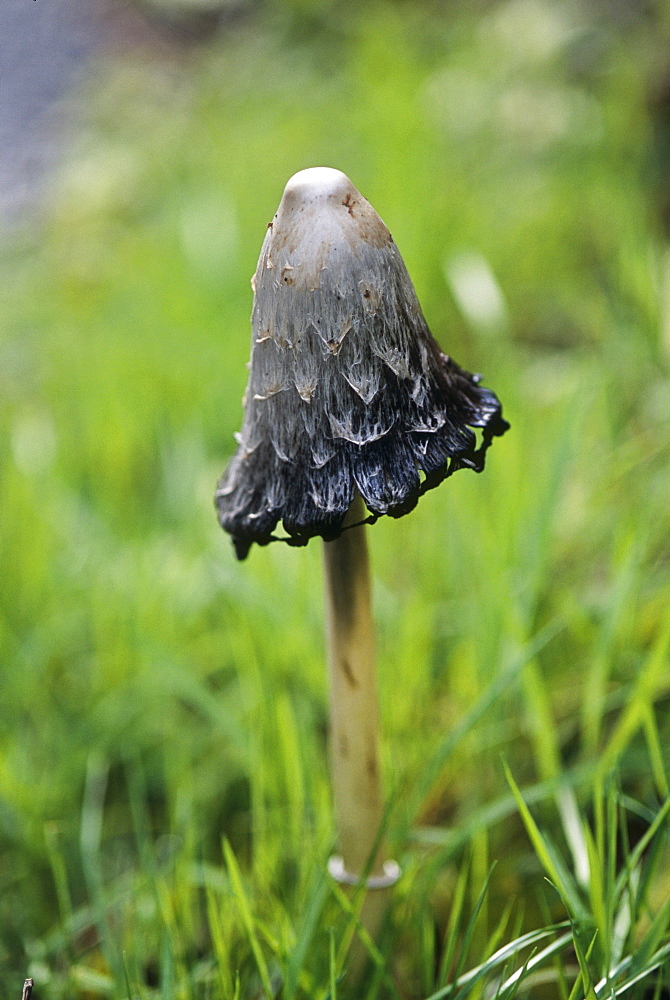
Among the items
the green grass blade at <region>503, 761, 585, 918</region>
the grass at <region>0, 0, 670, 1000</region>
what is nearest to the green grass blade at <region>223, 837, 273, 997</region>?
the grass at <region>0, 0, 670, 1000</region>

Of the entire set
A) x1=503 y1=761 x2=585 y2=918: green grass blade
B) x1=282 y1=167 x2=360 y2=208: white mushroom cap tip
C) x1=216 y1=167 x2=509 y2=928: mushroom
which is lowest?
x1=503 y1=761 x2=585 y2=918: green grass blade

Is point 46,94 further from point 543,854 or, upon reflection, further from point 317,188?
point 543,854

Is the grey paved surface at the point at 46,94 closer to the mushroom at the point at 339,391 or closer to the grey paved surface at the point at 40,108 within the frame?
the grey paved surface at the point at 40,108

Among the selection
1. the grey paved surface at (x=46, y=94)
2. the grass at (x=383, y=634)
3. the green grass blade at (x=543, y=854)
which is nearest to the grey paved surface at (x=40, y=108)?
the grey paved surface at (x=46, y=94)

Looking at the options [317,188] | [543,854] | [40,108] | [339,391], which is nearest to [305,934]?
[543,854]

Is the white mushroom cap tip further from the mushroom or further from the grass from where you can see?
the grass

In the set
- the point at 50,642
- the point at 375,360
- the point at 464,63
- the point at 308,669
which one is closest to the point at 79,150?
the point at 464,63

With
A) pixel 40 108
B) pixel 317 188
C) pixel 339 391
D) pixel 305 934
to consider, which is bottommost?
pixel 305 934
